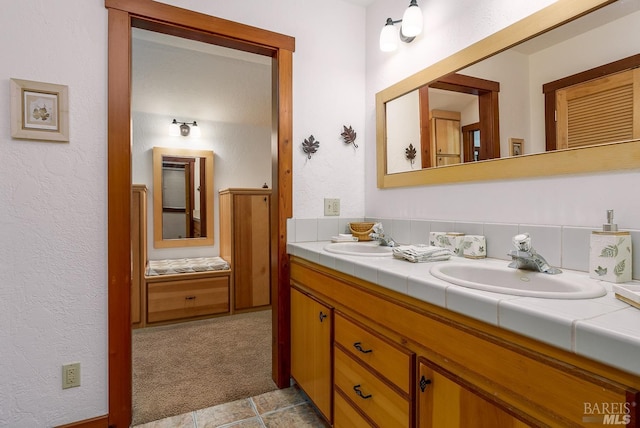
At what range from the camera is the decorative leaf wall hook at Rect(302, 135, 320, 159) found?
1998 millimetres

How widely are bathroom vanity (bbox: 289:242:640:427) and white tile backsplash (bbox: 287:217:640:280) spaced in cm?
21

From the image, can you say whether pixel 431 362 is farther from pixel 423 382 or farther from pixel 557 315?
pixel 557 315

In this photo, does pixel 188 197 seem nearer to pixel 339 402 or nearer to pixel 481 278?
pixel 339 402

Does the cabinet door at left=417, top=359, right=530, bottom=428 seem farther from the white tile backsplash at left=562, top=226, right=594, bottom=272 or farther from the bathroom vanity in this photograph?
the white tile backsplash at left=562, top=226, right=594, bottom=272

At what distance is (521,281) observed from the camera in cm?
107

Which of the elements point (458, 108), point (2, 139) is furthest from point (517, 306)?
point (2, 139)

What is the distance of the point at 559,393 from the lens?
2.05 ft

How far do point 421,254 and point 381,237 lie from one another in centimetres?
54

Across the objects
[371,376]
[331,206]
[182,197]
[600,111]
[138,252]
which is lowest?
[371,376]

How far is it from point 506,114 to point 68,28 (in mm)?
1930

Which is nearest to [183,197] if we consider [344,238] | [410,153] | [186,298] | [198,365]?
[186,298]

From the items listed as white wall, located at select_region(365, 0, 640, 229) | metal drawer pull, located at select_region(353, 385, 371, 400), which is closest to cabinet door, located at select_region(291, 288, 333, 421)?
metal drawer pull, located at select_region(353, 385, 371, 400)

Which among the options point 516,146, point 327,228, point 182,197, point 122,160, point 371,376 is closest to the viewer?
point 371,376

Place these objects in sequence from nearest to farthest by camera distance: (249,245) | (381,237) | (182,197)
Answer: (381,237)
(249,245)
(182,197)
